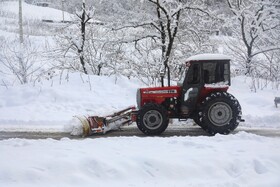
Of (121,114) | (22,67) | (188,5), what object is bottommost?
(121,114)

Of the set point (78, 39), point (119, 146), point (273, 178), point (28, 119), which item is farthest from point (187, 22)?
point (273, 178)

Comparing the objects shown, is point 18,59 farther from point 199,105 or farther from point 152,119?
point 199,105

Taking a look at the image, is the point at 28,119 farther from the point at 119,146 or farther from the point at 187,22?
the point at 187,22

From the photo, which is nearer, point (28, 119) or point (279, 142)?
point (279, 142)

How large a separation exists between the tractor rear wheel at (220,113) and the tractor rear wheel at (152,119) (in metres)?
0.91

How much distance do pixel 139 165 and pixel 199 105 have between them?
355 centimetres

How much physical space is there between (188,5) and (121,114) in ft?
24.5

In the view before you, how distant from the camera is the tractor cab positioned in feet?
28.1

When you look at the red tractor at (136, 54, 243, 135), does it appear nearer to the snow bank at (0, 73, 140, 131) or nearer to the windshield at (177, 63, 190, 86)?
the windshield at (177, 63, 190, 86)

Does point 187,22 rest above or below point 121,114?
above

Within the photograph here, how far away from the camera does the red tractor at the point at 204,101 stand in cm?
854

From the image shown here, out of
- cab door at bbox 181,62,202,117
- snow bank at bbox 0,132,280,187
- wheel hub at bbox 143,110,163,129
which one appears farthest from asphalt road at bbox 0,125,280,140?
snow bank at bbox 0,132,280,187

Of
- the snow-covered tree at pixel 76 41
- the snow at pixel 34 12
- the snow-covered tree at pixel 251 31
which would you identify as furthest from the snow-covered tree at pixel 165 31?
the snow at pixel 34 12

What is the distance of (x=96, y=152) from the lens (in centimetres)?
626
